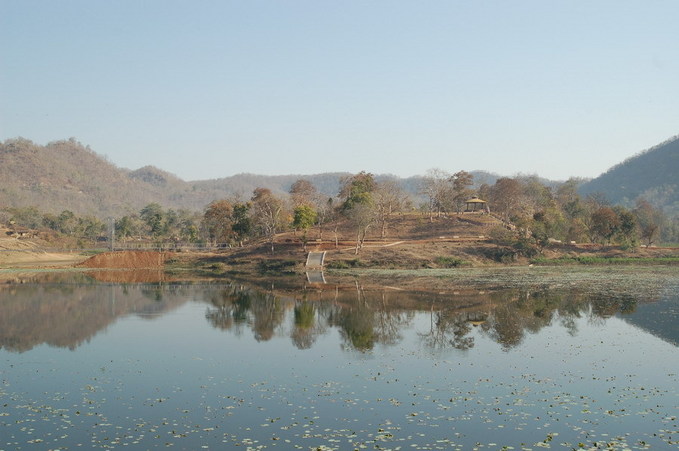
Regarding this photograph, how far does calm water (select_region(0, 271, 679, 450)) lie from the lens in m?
18.7

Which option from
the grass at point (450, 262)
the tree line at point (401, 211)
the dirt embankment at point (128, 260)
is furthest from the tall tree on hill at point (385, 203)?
the dirt embankment at point (128, 260)

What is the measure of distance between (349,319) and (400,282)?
2244 centimetres

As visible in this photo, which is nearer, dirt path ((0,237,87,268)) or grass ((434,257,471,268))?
grass ((434,257,471,268))

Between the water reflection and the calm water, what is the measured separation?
250mm

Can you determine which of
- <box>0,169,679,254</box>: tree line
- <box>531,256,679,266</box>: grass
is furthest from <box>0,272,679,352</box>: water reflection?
<box>0,169,679,254</box>: tree line

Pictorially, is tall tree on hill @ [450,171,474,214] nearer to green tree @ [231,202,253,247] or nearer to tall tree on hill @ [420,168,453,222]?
tall tree on hill @ [420,168,453,222]

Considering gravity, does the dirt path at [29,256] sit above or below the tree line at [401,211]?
below

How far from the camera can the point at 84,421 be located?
2012 centimetres

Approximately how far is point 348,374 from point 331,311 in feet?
61.2

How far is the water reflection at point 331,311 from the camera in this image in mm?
34812

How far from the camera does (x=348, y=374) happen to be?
1024 inches

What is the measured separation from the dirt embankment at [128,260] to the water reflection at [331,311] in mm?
27290

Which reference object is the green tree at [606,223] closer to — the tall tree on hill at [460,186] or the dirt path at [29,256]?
the tall tree on hill at [460,186]

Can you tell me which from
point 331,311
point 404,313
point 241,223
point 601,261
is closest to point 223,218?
point 241,223
